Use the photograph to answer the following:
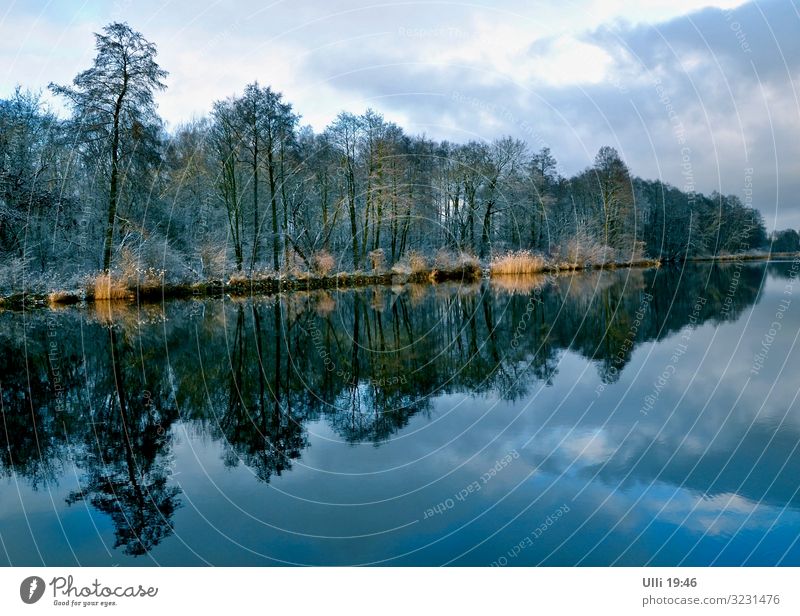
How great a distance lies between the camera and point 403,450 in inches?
216

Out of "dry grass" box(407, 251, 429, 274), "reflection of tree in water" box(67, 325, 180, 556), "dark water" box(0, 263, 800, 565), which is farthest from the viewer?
"dry grass" box(407, 251, 429, 274)

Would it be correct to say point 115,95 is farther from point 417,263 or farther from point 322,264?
point 417,263

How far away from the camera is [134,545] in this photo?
148 inches

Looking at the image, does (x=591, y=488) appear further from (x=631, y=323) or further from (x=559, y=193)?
(x=559, y=193)

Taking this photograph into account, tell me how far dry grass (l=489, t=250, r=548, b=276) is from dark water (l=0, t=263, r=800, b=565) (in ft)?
77.8

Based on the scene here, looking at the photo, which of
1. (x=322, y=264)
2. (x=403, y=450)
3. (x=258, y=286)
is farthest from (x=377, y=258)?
(x=403, y=450)

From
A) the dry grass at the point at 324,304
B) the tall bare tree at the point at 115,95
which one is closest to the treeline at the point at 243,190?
the tall bare tree at the point at 115,95

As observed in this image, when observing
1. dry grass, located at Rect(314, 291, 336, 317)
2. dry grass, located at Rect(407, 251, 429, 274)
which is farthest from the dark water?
dry grass, located at Rect(407, 251, 429, 274)

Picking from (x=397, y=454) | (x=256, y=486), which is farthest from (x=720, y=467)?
(x=256, y=486)

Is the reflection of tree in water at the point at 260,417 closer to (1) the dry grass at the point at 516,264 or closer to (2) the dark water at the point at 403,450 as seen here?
(2) the dark water at the point at 403,450

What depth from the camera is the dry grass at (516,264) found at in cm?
3528

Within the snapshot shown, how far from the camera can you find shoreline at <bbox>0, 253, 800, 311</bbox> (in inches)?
818

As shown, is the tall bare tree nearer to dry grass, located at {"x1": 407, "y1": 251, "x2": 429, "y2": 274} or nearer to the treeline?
the treeline

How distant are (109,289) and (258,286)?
22.0 ft
